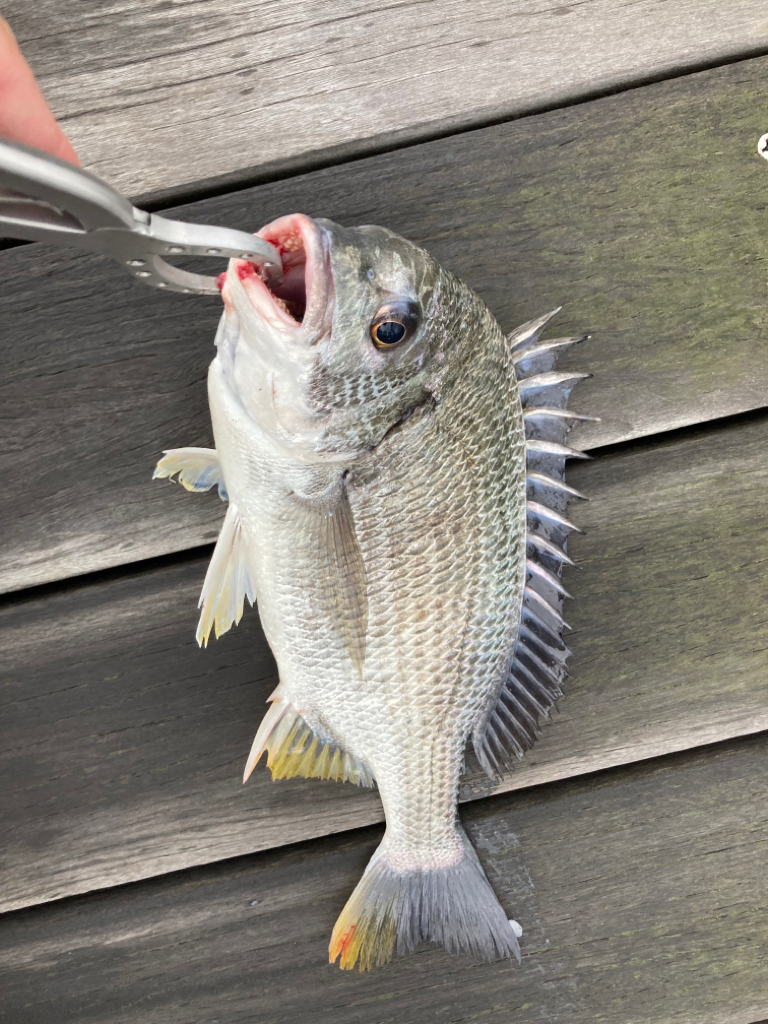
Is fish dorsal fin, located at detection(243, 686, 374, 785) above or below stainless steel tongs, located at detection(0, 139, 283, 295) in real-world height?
below

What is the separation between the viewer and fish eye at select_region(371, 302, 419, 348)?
2.49 feet

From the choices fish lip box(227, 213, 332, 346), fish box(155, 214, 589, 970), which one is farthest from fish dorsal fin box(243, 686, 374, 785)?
fish lip box(227, 213, 332, 346)

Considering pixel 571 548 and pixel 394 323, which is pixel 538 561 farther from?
pixel 394 323

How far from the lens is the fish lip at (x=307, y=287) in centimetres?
72

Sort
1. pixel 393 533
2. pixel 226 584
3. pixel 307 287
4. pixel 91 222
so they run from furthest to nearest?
pixel 226 584, pixel 393 533, pixel 307 287, pixel 91 222

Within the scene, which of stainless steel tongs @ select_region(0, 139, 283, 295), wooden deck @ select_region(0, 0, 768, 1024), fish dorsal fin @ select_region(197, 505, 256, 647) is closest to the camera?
stainless steel tongs @ select_region(0, 139, 283, 295)

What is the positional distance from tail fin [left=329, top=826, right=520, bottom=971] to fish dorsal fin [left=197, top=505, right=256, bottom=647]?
1.52 ft

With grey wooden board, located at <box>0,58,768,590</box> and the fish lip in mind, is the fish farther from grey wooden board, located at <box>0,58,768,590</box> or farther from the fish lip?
grey wooden board, located at <box>0,58,768,590</box>

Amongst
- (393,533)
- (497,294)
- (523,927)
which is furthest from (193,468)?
(523,927)

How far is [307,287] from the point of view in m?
0.73

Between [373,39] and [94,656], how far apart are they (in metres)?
1.11

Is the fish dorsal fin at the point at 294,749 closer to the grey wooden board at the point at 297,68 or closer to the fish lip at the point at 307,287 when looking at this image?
the fish lip at the point at 307,287

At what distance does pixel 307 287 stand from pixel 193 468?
1.25 feet

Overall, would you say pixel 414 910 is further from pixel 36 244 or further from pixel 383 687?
pixel 36 244
